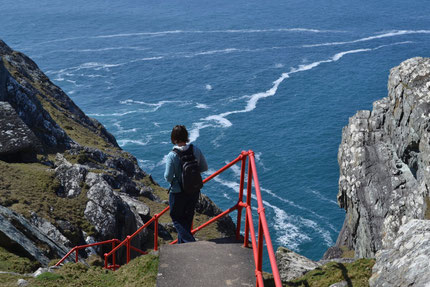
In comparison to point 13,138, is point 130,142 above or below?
below

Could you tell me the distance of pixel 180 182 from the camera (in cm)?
1137

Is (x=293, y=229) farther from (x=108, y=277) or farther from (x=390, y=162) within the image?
(x=108, y=277)

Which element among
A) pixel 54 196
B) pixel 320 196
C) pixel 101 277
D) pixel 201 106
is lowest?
pixel 320 196

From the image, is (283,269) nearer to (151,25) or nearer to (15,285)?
(15,285)

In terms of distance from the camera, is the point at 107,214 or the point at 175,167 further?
the point at 107,214

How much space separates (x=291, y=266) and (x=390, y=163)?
75.9 feet

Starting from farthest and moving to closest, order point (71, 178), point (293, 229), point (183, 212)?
point (293, 229) < point (71, 178) < point (183, 212)

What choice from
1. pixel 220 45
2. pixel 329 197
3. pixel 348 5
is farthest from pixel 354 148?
pixel 348 5

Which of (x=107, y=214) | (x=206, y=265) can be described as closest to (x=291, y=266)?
(x=206, y=265)

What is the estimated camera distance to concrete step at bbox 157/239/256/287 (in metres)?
9.61

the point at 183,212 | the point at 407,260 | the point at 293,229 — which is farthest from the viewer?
the point at 293,229

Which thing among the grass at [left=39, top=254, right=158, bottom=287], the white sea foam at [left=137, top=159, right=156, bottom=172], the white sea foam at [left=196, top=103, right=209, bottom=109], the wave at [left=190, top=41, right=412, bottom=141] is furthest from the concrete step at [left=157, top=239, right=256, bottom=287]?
the white sea foam at [left=196, top=103, right=209, bottom=109]

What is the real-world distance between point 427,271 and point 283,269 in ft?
16.6

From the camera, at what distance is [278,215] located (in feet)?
218
